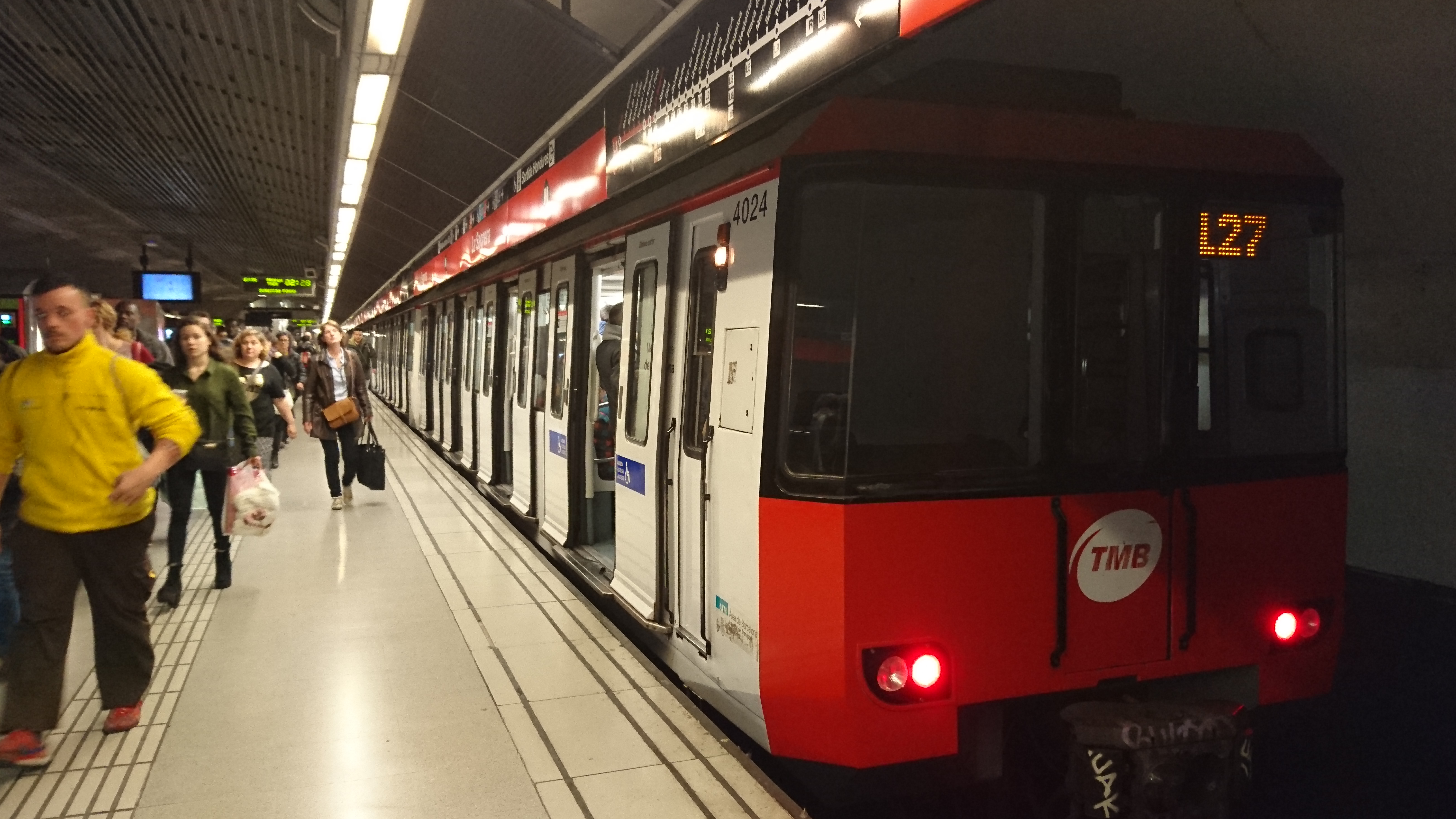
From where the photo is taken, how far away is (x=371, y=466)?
927 cm

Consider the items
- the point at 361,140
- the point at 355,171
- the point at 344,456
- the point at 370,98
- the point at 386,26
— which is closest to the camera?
the point at 386,26

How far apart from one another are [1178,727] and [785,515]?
120 centimetres

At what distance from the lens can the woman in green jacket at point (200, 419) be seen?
5629 mm

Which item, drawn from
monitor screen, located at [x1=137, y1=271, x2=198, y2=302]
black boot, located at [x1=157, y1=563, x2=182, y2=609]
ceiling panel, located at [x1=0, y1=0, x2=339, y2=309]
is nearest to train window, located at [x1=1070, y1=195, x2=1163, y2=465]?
black boot, located at [x1=157, y1=563, x2=182, y2=609]

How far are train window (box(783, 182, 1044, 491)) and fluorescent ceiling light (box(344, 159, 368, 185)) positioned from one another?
866 cm

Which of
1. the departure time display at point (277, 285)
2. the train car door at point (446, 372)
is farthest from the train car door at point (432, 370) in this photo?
the departure time display at point (277, 285)

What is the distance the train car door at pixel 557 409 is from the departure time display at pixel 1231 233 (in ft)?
12.5

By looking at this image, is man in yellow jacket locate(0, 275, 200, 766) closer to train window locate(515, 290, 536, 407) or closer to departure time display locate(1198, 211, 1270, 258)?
departure time display locate(1198, 211, 1270, 258)

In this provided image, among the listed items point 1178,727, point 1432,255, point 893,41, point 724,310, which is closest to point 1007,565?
point 1178,727

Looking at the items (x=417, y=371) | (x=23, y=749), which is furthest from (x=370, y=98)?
(x=417, y=371)

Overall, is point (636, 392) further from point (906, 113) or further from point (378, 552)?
point (378, 552)

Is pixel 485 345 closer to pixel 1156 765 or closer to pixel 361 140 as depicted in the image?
pixel 361 140

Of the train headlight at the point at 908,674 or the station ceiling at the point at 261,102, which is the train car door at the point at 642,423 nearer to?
the train headlight at the point at 908,674

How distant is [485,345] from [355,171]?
267 centimetres
